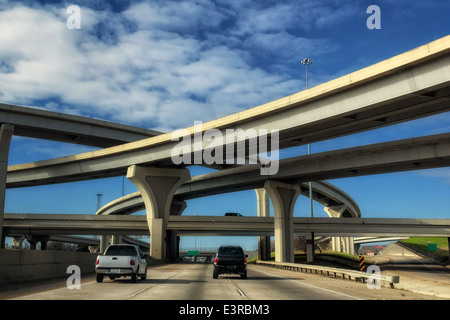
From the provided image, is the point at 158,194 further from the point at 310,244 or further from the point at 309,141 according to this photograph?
the point at 310,244

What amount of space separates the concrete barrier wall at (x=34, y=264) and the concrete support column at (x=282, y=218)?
38180 mm

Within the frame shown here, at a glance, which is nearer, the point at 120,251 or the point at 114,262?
the point at 114,262

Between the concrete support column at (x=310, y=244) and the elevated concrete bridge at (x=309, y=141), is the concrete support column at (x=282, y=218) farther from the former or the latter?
the concrete support column at (x=310, y=244)

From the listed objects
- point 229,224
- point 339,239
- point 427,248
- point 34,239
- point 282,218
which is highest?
point 282,218

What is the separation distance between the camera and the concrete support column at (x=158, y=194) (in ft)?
192

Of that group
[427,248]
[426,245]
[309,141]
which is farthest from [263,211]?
[426,245]

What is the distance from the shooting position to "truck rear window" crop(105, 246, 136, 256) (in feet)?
72.7

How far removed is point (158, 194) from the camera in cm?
6022

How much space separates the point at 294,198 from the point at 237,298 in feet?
171

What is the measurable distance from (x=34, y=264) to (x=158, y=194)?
3846 cm

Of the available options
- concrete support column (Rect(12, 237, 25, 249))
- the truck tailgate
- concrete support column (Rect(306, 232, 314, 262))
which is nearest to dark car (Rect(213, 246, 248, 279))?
the truck tailgate

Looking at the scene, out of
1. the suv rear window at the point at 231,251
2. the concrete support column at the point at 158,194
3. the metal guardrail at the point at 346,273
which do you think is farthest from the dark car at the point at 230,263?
the concrete support column at the point at 158,194

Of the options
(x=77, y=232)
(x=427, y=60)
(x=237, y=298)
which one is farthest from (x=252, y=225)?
(x=237, y=298)

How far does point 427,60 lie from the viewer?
26828mm
